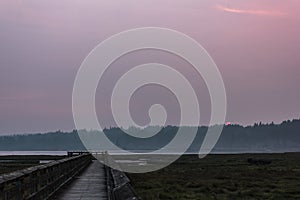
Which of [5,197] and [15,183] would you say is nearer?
[5,197]

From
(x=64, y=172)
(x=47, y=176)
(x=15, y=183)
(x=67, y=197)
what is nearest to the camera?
(x=15, y=183)

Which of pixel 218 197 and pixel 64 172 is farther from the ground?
pixel 64 172

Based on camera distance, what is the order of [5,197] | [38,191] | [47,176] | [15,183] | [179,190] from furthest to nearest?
1. [179,190]
2. [47,176]
3. [38,191]
4. [15,183]
5. [5,197]

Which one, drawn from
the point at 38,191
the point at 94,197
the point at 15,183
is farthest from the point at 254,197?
the point at 15,183

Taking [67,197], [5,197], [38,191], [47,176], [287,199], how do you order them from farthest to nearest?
[287,199] < [67,197] < [47,176] < [38,191] < [5,197]

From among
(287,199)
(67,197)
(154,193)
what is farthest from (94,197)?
(287,199)

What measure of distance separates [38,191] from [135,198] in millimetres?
5141

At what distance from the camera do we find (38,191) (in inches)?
522

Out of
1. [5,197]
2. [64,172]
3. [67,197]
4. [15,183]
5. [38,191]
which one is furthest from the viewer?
[64,172]

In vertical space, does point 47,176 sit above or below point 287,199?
above

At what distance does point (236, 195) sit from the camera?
29656 millimetres

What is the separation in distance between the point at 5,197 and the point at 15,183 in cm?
110

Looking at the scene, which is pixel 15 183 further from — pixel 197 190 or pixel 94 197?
pixel 197 190

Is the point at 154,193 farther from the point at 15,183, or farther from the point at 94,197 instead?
the point at 15,183
